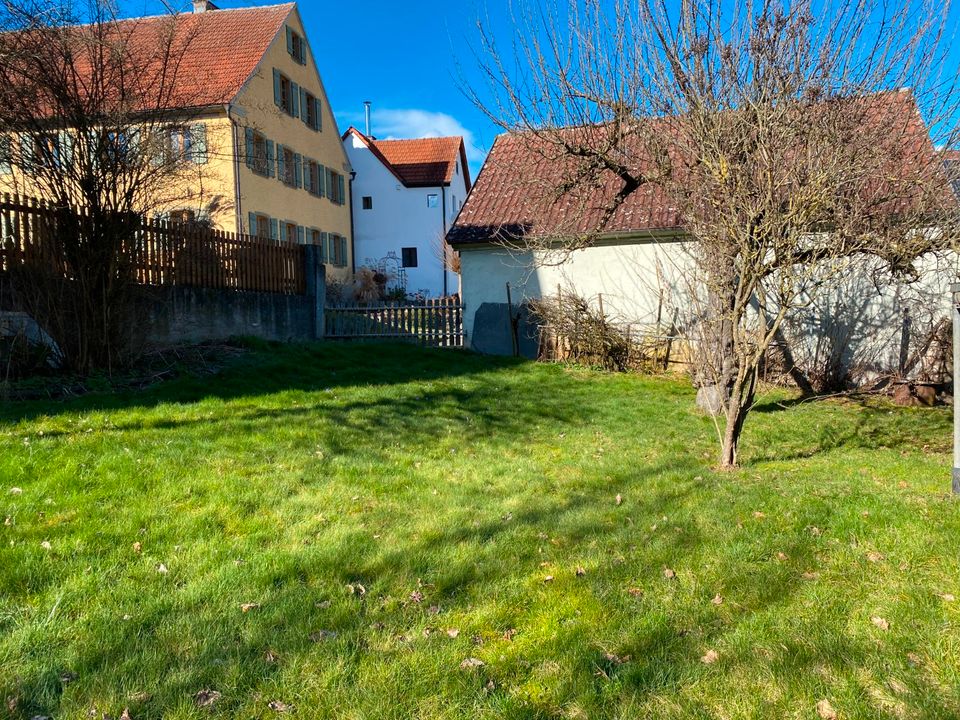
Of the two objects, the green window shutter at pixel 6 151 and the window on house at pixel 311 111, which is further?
the window on house at pixel 311 111

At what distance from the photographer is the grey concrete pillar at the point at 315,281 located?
1458 centimetres

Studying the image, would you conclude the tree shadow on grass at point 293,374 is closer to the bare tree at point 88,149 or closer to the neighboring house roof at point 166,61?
the bare tree at point 88,149

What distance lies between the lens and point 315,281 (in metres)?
14.6

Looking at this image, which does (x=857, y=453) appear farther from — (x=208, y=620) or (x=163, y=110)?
(x=163, y=110)

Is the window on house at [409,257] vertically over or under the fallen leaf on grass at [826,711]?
over

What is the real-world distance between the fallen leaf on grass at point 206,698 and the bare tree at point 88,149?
22.1ft

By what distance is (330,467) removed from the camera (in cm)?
573

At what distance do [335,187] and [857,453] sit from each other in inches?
985

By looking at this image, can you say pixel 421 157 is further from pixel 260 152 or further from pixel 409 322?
pixel 409 322

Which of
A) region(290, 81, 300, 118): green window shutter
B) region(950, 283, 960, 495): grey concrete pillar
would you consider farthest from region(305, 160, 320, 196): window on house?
region(950, 283, 960, 495): grey concrete pillar

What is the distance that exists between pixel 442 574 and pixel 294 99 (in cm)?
2413

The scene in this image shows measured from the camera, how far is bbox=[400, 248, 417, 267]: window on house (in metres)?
33.5

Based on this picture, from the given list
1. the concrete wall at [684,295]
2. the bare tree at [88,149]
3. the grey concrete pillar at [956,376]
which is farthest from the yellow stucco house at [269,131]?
the grey concrete pillar at [956,376]

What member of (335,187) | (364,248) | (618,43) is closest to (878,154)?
(618,43)
